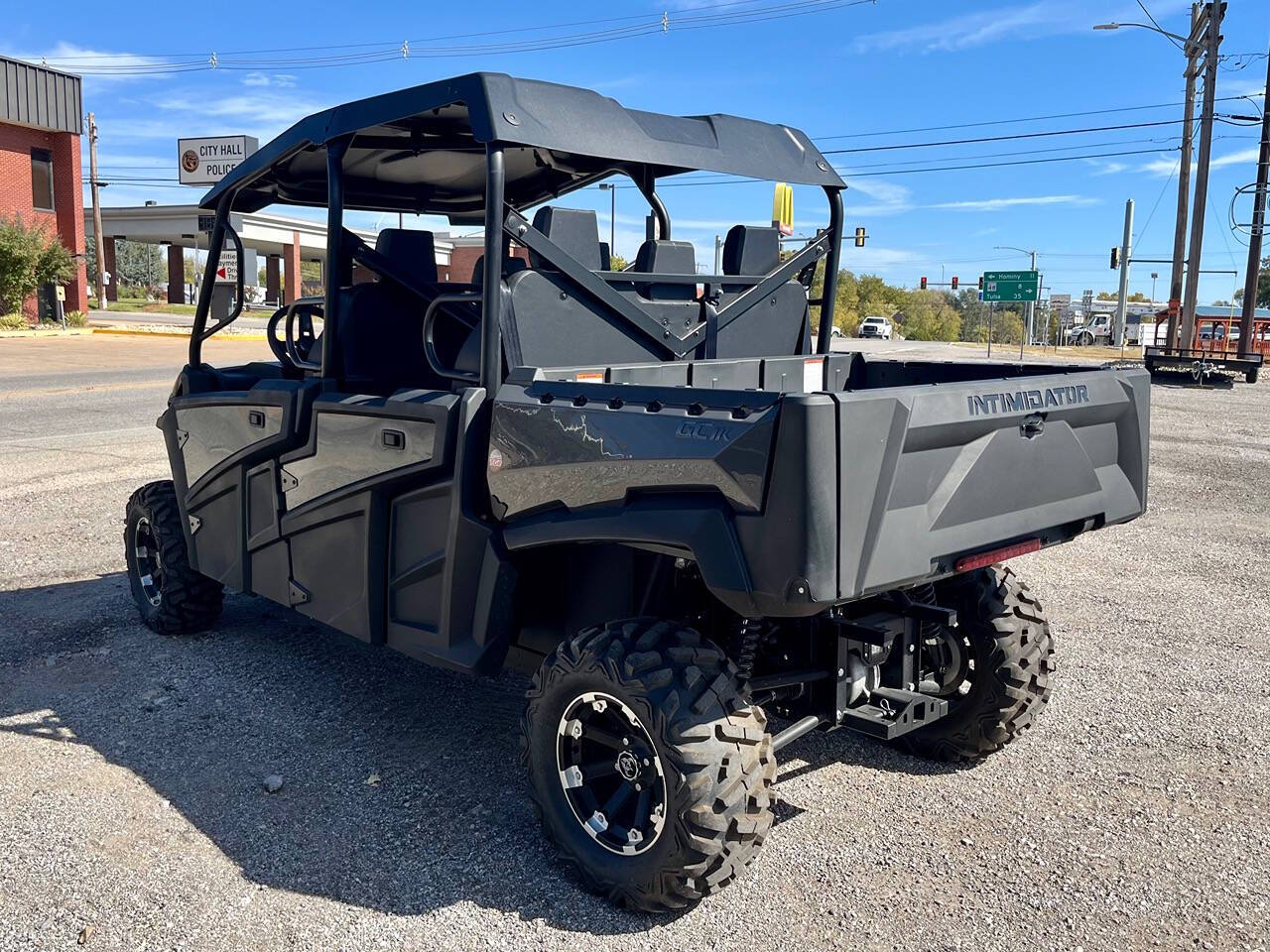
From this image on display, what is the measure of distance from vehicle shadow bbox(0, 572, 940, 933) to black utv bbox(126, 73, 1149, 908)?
11.5 inches

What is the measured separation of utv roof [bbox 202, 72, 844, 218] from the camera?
145 inches

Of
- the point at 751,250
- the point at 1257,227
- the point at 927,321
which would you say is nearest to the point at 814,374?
the point at 751,250

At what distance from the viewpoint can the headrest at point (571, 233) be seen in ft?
12.8

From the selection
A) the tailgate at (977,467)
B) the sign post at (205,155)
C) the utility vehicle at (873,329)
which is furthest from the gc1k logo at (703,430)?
the utility vehicle at (873,329)

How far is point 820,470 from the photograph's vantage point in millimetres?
2750

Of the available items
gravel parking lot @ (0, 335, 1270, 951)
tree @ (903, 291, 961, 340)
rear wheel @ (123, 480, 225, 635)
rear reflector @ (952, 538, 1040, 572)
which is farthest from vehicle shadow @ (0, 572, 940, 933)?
tree @ (903, 291, 961, 340)

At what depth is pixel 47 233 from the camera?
112ft

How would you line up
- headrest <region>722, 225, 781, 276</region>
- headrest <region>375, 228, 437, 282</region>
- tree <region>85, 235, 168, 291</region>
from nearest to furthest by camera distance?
headrest <region>722, 225, 781, 276</region> → headrest <region>375, 228, 437, 282</region> → tree <region>85, 235, 168, 291</region>

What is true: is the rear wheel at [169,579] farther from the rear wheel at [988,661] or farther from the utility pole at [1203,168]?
the utility pole at [1203,168]

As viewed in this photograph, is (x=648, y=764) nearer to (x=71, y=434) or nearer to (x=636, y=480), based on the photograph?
(x=636, y=480)

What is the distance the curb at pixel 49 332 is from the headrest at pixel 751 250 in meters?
30.3

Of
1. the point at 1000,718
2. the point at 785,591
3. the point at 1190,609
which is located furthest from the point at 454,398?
the point at 1190,609

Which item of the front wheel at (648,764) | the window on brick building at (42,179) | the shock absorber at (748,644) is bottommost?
the front wheel at (648,764)

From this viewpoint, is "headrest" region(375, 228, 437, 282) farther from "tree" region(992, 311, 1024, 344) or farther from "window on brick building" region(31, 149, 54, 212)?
"tree" region(992, 311, 1024, 344)
